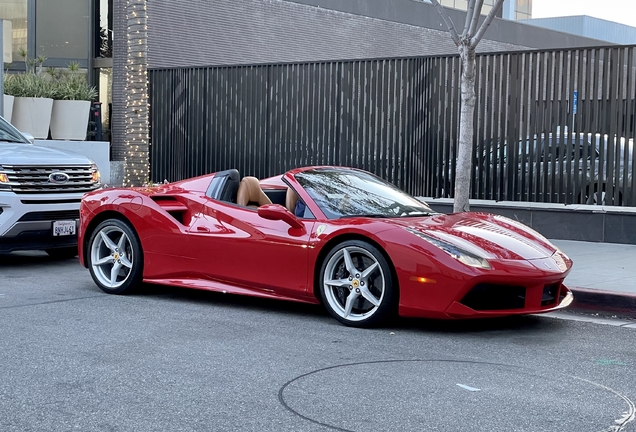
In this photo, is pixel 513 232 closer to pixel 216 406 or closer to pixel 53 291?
pixel 216 406

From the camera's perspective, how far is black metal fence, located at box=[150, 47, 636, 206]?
12508 mm

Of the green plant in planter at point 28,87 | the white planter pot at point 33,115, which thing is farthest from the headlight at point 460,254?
the green plant in planter at point 28,87

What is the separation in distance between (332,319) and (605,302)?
2.53 meters

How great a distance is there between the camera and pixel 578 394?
4.73 meters

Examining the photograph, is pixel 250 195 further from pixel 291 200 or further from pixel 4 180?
pixel 4 180

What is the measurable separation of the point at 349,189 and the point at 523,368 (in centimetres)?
260

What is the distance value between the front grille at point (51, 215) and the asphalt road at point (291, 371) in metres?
2.09

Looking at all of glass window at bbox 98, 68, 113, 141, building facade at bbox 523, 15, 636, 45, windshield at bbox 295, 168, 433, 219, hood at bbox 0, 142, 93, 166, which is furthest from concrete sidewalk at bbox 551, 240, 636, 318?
building facade at bbox 523, 15, 636, 45

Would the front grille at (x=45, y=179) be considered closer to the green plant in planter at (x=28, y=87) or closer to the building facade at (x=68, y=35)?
the green plant in planter at (x=28, y=87)

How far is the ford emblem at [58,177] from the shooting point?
9.84 meters

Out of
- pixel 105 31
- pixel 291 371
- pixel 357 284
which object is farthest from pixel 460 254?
pixel 105 31

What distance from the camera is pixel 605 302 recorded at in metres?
7.70

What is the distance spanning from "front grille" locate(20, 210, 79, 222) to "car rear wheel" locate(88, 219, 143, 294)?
1.65 meters

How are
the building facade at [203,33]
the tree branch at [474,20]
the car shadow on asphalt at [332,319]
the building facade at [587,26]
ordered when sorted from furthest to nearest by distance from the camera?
the building facade at [587,26] → the building facade at [203,33] → the tree branch at [474,20] → the car shadow on asphalt at [332,319]
